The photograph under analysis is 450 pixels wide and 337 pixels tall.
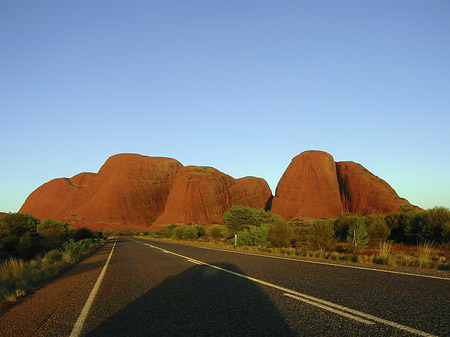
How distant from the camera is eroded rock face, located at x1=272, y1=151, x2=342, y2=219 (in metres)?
74.2

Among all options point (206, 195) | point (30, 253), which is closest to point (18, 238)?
point (30, 253)

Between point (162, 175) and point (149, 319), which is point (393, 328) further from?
point (162, 175)

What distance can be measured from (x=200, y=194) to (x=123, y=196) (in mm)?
23195

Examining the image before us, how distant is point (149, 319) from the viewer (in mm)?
4762

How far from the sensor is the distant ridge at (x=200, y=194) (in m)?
74.8

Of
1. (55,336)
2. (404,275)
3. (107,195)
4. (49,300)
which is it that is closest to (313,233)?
(404,275)

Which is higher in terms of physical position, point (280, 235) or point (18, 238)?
point (280, 235)

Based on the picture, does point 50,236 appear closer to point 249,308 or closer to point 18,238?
point 18,238

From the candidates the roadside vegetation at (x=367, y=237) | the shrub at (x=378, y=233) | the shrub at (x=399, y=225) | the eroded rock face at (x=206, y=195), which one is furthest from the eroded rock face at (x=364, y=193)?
the shrub at (x=378, y=233)

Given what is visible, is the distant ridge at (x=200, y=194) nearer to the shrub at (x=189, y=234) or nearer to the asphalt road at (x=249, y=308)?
the shrub at (x=189, y=234)

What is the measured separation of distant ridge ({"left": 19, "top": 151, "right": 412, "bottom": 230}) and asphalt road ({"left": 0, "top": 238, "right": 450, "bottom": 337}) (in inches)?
2721

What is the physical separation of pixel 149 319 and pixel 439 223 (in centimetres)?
2028

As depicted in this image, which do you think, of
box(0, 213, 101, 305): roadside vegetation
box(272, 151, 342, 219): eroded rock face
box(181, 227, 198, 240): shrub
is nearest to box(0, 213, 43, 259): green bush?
box(0, 213, 101, 305): roadside vegetation

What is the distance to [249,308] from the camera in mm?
4945
